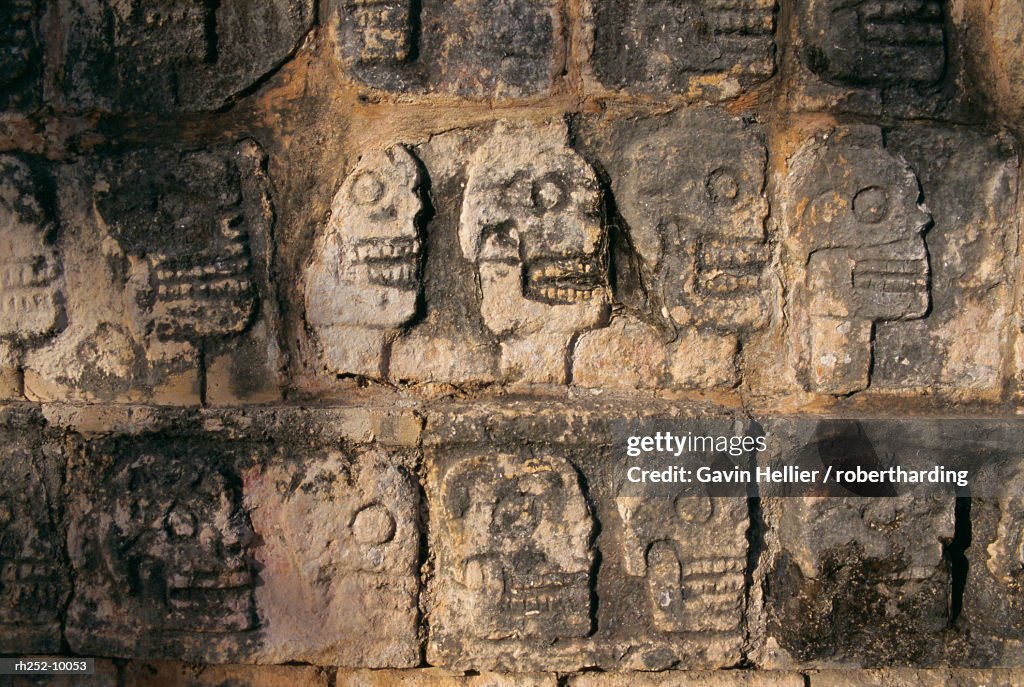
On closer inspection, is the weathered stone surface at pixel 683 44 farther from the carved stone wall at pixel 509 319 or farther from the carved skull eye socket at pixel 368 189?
the carved skull eye socket at pixel 368 189

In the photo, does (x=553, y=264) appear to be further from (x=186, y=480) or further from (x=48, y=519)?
(x=48, y=519)

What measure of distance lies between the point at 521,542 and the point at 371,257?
66 centimetres

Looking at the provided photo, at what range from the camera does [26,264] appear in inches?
69.5

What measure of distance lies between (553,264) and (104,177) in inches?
37.2

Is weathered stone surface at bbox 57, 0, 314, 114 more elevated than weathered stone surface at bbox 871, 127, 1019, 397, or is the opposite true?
weathered stone surface at bbox 57, 0, 314, 114

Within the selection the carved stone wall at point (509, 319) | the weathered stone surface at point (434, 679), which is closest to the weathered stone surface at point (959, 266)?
the carved stone wall at point (509, 319)

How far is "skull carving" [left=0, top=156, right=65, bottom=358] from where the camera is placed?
68.8 inches

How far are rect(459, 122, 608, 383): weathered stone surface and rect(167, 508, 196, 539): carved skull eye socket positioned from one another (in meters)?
0.73

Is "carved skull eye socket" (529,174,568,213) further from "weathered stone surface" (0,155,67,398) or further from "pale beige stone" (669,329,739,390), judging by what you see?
"weathered stone surface" (0,155,67,398)

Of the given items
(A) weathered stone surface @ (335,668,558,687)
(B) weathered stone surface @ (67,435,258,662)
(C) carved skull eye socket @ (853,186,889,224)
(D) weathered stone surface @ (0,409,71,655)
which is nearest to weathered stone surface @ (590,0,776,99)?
(C) carved skull eye socket @ (853,186,889,224)

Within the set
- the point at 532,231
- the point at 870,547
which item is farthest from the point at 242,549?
the point at 870,547

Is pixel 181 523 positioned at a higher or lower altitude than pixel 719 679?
higher

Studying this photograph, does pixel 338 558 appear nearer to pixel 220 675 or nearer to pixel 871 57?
pixel 220 675

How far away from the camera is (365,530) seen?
1.74 m
